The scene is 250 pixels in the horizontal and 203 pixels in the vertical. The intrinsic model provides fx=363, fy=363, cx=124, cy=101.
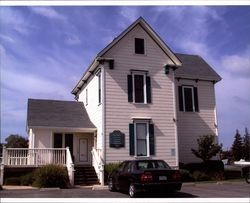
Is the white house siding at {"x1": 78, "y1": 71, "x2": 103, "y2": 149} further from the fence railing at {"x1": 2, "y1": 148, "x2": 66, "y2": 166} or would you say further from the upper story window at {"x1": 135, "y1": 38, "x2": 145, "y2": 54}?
the upper story window at {"x1": 135, "y1": 38, "x2": 145, "y2": 54}

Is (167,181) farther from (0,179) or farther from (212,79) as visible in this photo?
(212,79)

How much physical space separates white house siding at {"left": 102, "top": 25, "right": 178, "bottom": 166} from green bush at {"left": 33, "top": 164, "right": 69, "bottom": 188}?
3.90 meters

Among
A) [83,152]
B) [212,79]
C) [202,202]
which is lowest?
[202,202]

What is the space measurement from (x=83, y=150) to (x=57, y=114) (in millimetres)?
3130

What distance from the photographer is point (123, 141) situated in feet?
74.6

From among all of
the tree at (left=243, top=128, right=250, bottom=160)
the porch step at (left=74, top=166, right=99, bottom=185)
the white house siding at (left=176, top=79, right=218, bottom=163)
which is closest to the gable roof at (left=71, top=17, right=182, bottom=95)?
the white house siding at (left=176, top=79, right=218, bottom=163)

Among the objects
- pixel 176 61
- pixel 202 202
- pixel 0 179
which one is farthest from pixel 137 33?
pixel 202 202

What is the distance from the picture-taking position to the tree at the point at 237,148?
161ft

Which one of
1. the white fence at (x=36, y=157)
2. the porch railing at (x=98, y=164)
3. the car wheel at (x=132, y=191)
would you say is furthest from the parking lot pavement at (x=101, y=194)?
the white fence at (x=36, y=157)

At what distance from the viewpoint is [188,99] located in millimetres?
26938

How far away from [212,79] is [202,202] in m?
16.8

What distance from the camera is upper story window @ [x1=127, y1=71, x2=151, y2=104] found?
2359cm

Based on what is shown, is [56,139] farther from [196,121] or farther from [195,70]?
[195,70]

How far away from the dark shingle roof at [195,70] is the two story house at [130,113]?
26 centimetres
